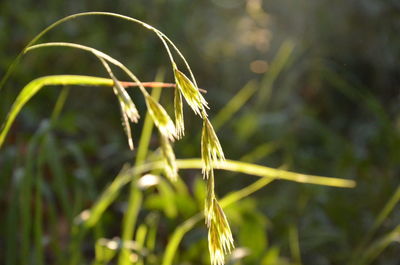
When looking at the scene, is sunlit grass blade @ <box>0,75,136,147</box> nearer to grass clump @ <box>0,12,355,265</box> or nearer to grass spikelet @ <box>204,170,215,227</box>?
grass clump @ <box>0,12,355,265</box>

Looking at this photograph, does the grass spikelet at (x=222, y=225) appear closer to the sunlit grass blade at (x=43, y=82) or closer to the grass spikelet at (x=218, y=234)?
the grass spikelet at (x=218, y=234)

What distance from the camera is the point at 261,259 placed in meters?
1.76

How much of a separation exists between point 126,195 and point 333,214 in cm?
72

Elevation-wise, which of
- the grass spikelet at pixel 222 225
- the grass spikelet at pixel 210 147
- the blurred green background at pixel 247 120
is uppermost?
the grass spikelet at pixel 210 147

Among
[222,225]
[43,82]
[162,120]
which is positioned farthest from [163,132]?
[43,82]

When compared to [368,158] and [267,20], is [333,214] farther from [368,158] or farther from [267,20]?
[267,20]

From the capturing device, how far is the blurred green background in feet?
6.41

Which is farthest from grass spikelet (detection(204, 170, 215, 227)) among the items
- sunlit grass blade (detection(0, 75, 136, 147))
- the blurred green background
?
the blurred green background

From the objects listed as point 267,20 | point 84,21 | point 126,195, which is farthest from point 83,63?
point 267,20

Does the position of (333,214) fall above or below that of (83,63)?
below

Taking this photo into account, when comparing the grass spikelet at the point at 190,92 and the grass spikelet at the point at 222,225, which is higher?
the grass spikelet at the point at 190,92

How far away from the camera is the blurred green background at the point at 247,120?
1953 mm

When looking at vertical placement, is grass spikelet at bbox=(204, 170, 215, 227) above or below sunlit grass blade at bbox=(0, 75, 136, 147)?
below

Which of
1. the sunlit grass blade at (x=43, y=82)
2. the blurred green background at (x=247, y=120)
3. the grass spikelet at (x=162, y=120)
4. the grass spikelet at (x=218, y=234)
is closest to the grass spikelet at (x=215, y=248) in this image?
the grass spikelet at (x=218, y=234)
